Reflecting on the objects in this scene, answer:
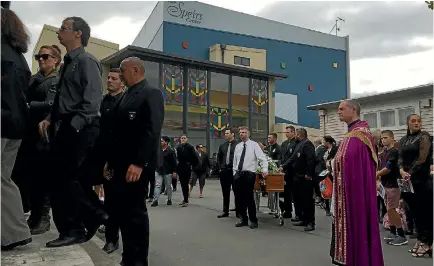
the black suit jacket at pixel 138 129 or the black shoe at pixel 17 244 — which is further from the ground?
the black suit jacket at pixel 138 129

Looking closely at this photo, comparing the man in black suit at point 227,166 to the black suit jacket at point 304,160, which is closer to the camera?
the black suit jacket at point 304,160

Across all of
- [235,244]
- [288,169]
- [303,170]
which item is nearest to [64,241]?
[235,244]

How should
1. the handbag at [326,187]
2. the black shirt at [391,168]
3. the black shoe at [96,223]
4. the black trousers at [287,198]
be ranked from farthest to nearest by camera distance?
the black trousers at [287,198]
the handbag at [326,187]
the black shirt at [391,168]
the black shoe at [96,223]

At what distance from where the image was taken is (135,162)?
3.87 m

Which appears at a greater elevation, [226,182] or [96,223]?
[226,182]

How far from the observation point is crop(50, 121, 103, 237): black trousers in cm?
414

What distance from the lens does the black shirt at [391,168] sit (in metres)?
7.35

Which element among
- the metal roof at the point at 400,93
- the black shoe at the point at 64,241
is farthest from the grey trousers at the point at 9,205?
the metal roof at the point at 400,93

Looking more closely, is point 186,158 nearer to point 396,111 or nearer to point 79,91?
point 79,91

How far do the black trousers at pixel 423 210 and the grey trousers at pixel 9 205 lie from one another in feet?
17.3

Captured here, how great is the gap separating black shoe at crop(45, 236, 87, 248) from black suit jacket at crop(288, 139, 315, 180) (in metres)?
5.84

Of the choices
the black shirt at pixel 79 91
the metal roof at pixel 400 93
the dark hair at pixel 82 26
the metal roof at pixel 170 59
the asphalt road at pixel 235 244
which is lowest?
the asphalt road at pixel 235 244

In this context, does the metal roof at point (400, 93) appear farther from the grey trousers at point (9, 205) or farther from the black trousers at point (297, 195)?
the grey trousers at point (9, 205)

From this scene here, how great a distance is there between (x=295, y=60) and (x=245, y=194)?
3419 cm
